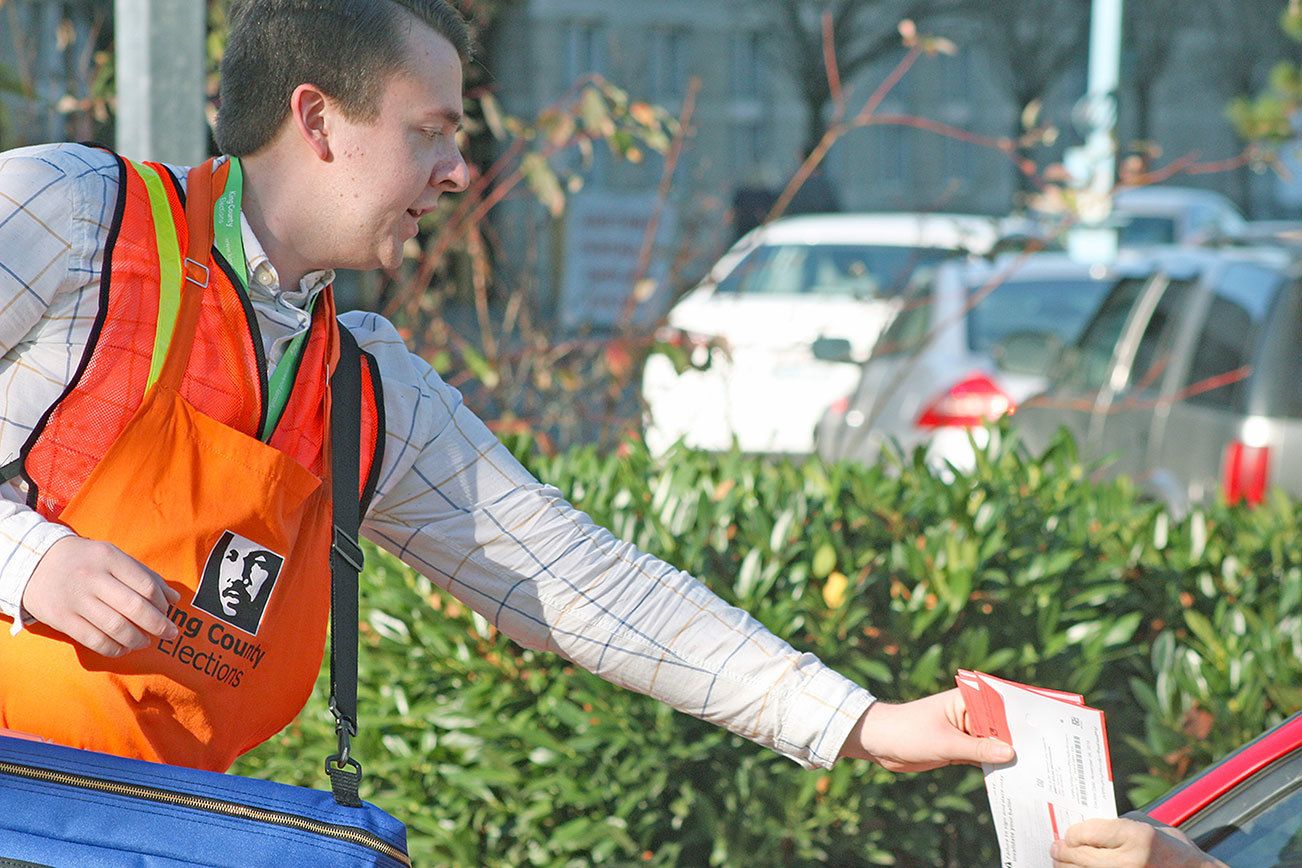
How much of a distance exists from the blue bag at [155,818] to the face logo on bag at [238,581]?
0.20 m

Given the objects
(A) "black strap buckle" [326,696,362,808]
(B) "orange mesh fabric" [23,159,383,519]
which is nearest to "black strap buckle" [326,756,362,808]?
(A) "black strap buckle" [326,696,362,808]

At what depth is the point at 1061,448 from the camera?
446 cm

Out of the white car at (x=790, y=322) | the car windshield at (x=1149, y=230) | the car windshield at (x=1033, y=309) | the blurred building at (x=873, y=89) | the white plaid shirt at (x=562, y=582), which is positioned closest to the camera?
the white plaid shirt at (x=562, y=582)

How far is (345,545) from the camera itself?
1.94m

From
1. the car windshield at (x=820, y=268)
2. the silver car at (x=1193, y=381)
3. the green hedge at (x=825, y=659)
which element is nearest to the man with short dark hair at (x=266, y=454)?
the green hedge at (x=825, y=659)

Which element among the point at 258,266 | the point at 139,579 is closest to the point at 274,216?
the point at 258,266

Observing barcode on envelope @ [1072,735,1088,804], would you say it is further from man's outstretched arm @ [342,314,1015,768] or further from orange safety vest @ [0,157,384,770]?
orange safety vest @ [0,157,384,770]

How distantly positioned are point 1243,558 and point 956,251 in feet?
6.41

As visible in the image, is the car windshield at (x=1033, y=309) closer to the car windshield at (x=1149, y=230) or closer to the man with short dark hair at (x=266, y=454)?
the man with short dark hair at (x=266, y=454)

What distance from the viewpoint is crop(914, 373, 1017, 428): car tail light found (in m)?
7.67

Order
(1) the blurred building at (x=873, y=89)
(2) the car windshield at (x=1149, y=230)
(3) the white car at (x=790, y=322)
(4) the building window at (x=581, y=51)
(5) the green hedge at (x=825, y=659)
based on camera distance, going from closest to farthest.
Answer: (5) the green hedge at (x=825, y=659)
(3) the white car at (x=790, y=322)
(2) the car windshield at (x=1149, y=230)
(4) the building window at (x=581, y=51)
(1) the blurred building at (x=873, y=89)

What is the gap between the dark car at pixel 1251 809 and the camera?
2207 mm

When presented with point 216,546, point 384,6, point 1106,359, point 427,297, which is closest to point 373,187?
point 384,6

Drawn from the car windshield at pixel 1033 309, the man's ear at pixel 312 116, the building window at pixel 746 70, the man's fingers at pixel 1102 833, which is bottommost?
the car windshield at pixel 1033 309
